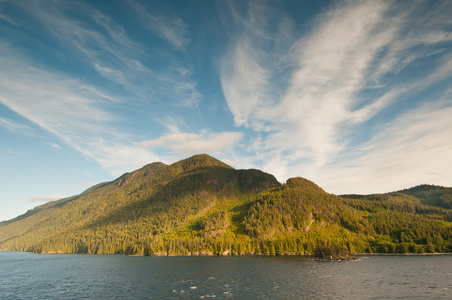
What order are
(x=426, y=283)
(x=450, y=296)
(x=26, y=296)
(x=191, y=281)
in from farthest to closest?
(x=191, y=281), (x=426, y=283), (x=26, y=296), (x=450, y=296)

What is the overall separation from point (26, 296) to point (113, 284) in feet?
88.7

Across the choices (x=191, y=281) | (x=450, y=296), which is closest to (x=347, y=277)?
(x=450, y=296)

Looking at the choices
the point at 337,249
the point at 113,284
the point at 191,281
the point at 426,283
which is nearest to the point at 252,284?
the point at 191,281

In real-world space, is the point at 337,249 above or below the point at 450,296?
above

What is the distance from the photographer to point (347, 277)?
103 m

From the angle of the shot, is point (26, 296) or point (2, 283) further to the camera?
point (2, 283)

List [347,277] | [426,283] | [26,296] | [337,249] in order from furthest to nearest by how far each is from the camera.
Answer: [337,249] → [347,277] → [426,283] → [26,296]

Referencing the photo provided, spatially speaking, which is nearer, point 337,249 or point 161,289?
point 161,289

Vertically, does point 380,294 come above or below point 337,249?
below

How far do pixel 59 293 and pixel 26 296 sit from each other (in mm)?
9102

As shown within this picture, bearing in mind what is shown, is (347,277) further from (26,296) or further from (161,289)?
(26,296)

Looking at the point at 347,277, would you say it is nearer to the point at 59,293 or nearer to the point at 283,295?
the point at 283,295

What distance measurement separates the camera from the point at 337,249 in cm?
18375

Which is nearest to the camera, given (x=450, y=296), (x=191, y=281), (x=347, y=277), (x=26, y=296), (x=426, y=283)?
(x=450, y=296)
